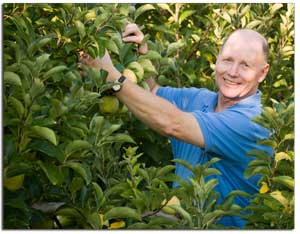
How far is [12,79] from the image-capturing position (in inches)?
88.4

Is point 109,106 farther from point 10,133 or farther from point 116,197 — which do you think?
point 10,133

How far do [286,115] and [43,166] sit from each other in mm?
821

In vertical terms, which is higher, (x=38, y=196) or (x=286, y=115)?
(x=286, y=115)

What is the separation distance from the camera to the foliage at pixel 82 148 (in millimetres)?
2238

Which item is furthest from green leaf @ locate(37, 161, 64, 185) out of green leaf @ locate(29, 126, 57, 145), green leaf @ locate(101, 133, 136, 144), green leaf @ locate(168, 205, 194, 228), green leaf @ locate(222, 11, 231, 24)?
green leaf @ locate(222, 11, 231, 24)

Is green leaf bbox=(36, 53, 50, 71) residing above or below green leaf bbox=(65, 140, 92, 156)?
above

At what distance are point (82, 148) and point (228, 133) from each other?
3.22 ft

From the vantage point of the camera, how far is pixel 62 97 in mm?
2355

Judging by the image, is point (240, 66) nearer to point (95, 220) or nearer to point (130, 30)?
point (130, 30)

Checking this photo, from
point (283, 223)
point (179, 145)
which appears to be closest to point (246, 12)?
point (179, 145)

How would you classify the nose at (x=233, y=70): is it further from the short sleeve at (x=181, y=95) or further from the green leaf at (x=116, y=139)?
the green leaf at (x=116, y=139)

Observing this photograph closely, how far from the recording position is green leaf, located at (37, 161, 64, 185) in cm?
224

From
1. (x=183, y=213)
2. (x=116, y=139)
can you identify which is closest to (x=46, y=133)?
(x=116, y=139)

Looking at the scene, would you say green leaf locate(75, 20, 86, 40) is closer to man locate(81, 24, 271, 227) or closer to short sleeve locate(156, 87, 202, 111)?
man locate(81, 24, 271, 227)
